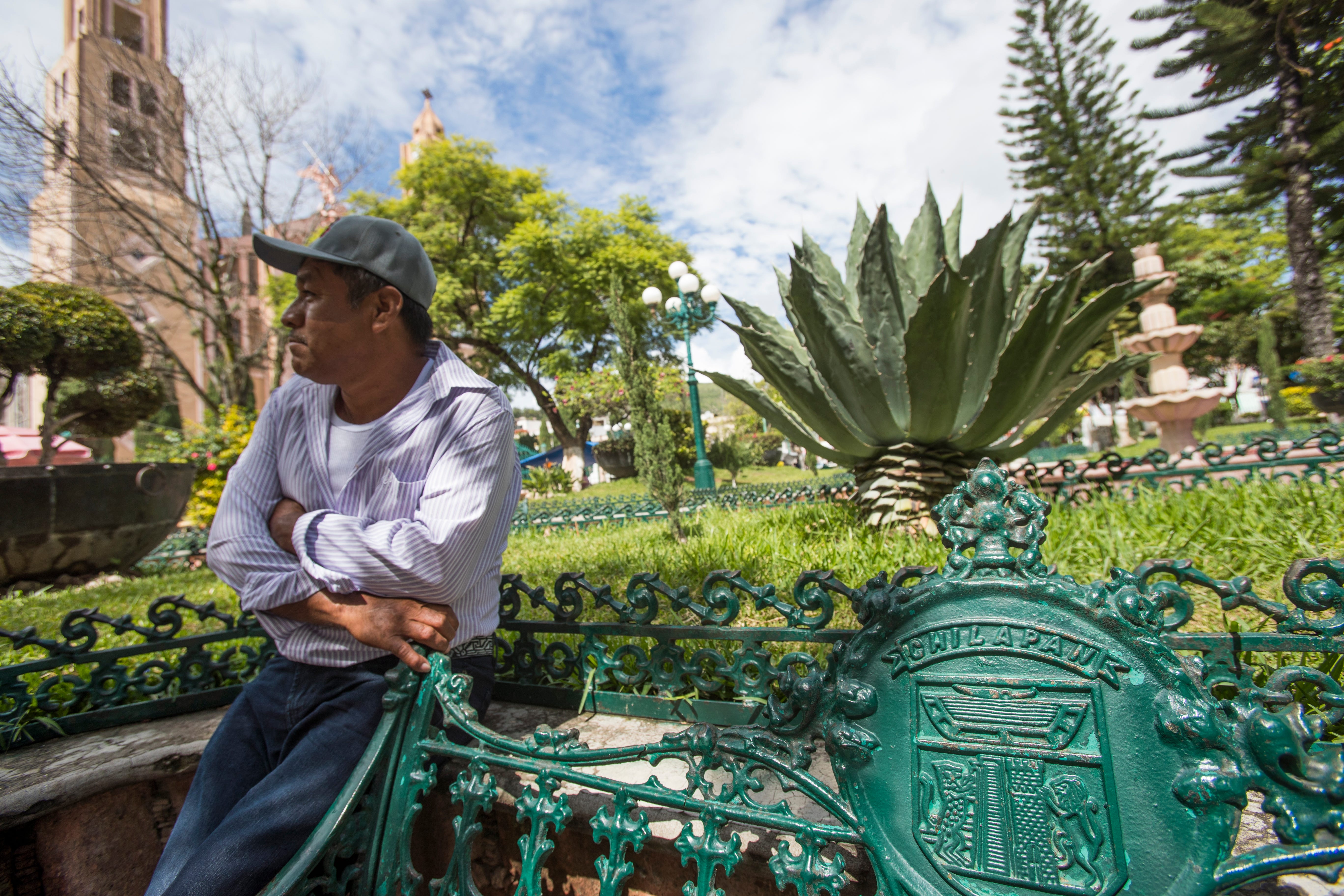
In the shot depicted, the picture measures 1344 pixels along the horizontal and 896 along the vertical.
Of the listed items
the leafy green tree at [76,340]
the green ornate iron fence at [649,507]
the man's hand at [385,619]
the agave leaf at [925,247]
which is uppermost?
the leafy green tree at [76,340]

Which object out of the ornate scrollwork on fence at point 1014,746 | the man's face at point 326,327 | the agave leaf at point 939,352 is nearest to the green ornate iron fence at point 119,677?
the man's face at point 326,327

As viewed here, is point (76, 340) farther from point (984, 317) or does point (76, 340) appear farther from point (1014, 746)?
point (1014, 746)

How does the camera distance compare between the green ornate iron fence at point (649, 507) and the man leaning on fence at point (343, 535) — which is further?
the green ornate iron fence at point (649, 507)

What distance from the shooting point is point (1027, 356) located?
2580 mm

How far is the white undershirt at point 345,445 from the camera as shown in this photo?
1516 millimetres

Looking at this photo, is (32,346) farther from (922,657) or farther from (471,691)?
(922,657)

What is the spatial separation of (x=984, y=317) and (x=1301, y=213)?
1799 cm

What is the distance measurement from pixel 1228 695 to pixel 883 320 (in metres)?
1.84

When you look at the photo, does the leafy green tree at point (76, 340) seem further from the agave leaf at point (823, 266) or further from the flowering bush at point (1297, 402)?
the flowering bush at point (1297, 402)

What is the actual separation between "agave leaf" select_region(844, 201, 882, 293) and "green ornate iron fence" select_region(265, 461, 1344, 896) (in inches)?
107

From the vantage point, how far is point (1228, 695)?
1.35 meters

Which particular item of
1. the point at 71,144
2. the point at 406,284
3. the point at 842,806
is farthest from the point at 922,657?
the point at 71,144

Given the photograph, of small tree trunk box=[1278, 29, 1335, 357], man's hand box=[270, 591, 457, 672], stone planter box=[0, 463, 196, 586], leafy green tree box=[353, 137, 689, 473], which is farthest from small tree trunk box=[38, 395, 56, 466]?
small tree trunk box=[1278, 29, 1335, 357]

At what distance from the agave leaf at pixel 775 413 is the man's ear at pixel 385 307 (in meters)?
1.77
